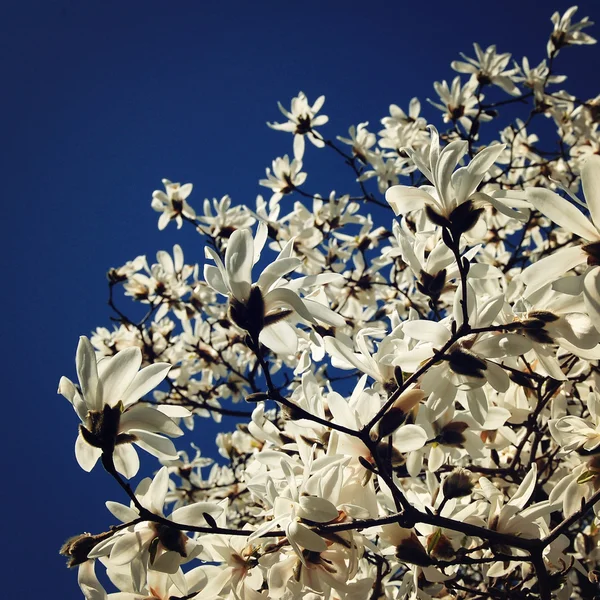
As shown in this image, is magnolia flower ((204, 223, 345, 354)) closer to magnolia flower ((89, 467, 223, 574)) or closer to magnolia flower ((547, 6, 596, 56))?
magnolia flower ((89, 467, 223, 574))

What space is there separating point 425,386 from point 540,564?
34cm

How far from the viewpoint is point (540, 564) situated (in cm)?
76

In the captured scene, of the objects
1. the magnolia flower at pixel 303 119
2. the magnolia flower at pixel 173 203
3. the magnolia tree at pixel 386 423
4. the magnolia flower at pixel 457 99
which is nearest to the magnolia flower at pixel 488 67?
the magnolia flower at pixel 457 99

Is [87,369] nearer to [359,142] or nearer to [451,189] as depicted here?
[451,189]

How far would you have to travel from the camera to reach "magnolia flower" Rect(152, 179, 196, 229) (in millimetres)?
2191

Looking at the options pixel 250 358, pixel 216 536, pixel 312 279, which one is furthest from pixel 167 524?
pixel 250 358

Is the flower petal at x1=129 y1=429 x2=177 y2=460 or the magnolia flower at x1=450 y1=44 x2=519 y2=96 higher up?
the magnolia flower at x1=450 y1=44 x2=519 y2=96

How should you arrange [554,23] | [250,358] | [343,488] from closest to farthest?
[343,488] → [554,23] → [250,358]

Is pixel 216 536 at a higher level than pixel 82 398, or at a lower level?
lower

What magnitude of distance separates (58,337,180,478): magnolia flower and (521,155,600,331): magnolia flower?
0.50m

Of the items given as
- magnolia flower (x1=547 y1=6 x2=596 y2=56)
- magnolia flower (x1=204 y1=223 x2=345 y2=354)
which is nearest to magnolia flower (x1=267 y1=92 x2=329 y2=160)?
magnolia flower (x1=547 y1=6 x2=596 y2=56)

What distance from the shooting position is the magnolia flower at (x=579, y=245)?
1.89 ft

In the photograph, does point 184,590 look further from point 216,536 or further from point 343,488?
point 343,488

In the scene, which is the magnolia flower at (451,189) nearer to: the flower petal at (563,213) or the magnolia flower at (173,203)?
the flower petal at (563,213)
